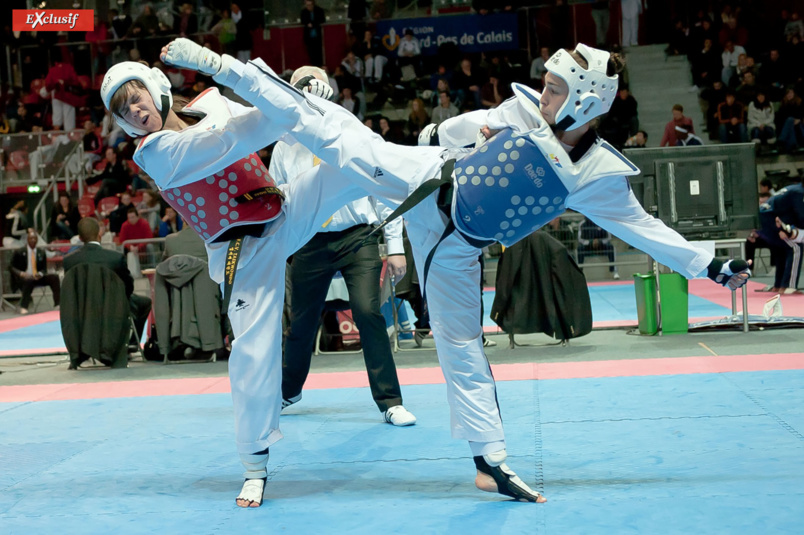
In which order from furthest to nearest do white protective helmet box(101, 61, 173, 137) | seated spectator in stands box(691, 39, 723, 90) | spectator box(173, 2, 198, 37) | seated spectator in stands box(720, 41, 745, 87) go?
spectator box(173, 2, 198, 37)
seated spectator in stands box(691, 39, 723, 90)
seated spectator in stands box(720, 41, 745, 87)
white protective helmet box(101, 61, 173, 137)

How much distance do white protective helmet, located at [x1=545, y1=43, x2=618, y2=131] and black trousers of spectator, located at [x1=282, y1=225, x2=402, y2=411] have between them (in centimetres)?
195

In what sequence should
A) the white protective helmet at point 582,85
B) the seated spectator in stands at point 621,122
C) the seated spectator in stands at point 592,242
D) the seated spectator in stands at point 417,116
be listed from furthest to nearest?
the seated spectator in stands at point 417,116 < the seated spectator in stands at point 621,122 < the seated spectator in stands at point 592,242 < the white protective helmet at point 582,85

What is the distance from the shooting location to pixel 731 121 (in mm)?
14867

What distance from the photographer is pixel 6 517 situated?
11.1 ft

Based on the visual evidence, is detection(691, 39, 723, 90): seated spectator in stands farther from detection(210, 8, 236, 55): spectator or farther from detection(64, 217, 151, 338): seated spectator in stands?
detection(64, 217, 151, 338): seated spectator in stands

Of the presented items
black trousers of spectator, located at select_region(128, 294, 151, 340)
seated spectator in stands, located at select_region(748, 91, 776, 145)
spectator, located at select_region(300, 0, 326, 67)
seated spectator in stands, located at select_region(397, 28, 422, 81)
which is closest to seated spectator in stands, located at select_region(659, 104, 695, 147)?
seated spectator in stands, located at select_region(748, 91, 776, 145)

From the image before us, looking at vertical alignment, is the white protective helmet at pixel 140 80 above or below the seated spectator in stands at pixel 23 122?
below

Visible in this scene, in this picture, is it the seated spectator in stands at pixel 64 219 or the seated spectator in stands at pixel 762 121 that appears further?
the seated spectator in stands at pixel 762 121

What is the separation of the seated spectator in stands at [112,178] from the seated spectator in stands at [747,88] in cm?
1211

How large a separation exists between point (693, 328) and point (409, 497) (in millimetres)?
4974

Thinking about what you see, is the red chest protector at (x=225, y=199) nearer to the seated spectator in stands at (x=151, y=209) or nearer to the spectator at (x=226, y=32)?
the seated spectator in stands at (x=151, y=209)

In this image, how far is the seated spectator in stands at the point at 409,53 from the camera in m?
17.3

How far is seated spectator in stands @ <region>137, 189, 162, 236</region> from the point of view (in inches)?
545

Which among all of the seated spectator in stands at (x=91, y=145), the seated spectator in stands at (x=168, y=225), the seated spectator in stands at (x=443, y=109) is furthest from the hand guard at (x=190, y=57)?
the seated spectator in stands at (x=91, y=145)
